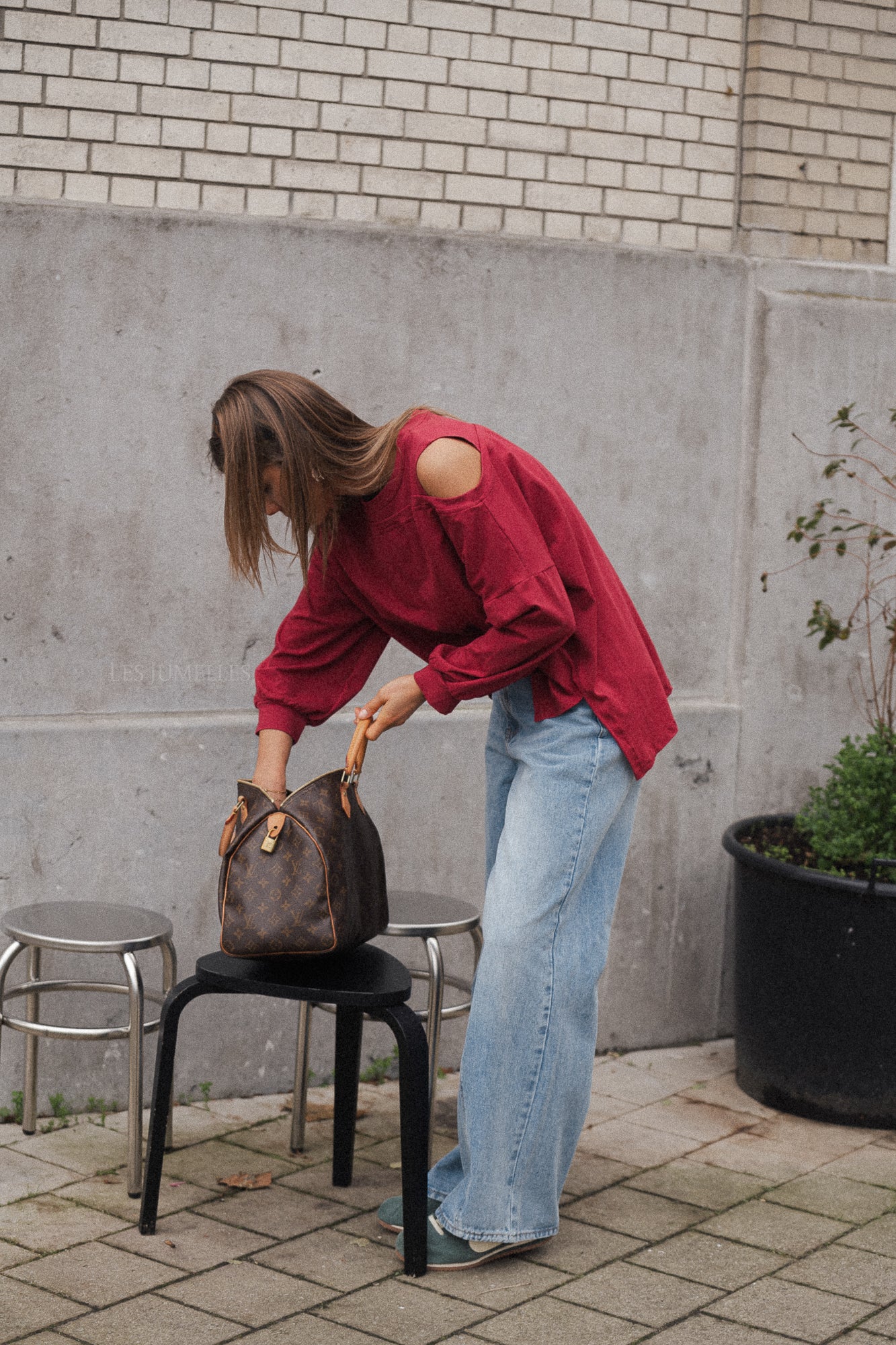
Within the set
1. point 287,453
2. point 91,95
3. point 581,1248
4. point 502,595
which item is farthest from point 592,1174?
point 91,95

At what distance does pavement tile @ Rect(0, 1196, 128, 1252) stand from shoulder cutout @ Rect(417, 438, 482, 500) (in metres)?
1.78

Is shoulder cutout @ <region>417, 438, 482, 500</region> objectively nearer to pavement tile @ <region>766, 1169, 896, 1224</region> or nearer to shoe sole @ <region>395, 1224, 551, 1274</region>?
shoe sole @ <region>395, 1224, 551, 1274</region>

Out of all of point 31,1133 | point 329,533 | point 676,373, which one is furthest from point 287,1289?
point 676,373

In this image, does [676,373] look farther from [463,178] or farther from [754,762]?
[754,762]

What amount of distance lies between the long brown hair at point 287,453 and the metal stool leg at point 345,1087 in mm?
1225

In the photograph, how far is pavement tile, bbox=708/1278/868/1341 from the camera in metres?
3.25

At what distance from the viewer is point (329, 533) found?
334 cm

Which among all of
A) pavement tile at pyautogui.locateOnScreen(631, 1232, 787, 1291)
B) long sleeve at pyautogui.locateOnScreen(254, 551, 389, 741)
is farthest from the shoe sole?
long sleeve at pyautogui.locateOnScreen(254, 551, 389, 741)

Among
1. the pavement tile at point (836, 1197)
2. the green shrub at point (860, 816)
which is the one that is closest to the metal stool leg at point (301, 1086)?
the pavement tile at point (836, 1197)

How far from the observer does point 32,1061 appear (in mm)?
4117

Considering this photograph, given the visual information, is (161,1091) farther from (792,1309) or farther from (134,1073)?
(792,1309)

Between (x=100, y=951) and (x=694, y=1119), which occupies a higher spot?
(x=100, y=951)

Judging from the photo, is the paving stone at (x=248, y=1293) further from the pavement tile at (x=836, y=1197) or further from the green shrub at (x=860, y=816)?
the green shrub at (x=860, y=816)

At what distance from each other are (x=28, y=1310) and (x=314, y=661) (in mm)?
1471
